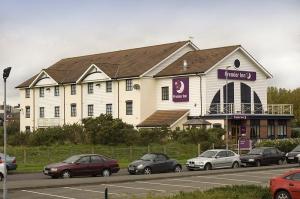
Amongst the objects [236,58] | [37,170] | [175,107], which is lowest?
[37,170]

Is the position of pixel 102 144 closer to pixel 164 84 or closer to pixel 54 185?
pixel 164 84

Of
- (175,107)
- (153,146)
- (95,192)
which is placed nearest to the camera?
(95,192)

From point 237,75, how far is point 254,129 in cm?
645

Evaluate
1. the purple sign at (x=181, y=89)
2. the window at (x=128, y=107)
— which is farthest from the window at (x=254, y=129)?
the window at (x=128, y=107)

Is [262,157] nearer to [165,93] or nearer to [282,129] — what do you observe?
[282,129]

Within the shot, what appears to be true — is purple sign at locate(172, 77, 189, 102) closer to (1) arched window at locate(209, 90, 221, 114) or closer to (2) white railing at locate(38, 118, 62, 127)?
(1) arched window at locate(209, 90, 221, 114)

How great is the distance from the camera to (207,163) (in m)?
39.0

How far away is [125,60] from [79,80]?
606cm

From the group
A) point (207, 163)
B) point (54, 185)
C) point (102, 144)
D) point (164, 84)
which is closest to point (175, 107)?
point (164, 84)

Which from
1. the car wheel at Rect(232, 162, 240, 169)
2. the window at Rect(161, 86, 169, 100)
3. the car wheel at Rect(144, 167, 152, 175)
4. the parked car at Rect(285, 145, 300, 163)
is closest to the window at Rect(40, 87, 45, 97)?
the window at Rect(161, 86, 169, 100)

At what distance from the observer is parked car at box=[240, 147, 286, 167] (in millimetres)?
42719

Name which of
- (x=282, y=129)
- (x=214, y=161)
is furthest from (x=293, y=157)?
(x=282, y=129)

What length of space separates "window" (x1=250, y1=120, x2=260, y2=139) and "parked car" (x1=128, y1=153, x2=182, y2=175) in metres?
26.3

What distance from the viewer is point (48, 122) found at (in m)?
76.8
